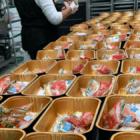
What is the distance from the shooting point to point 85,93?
5.43ft

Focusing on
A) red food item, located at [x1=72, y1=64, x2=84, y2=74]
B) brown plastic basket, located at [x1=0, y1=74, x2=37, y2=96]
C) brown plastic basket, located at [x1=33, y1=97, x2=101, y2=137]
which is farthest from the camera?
red food item, located at [x1=72, y1=64, x2=84, y2=74]

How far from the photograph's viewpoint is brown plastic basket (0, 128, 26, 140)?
1.07 meters

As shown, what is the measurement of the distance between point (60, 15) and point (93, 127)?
1.89 metres

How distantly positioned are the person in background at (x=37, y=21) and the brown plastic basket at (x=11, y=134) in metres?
1.78

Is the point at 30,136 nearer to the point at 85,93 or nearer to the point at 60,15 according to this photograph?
the point at 85,93

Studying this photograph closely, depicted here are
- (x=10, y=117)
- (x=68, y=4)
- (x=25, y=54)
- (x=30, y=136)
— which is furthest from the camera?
(x=25, y=54)

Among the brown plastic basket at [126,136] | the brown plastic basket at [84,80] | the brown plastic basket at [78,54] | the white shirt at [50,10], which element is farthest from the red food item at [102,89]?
the white shirt at [50,10]

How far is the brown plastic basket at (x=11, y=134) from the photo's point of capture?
107cm

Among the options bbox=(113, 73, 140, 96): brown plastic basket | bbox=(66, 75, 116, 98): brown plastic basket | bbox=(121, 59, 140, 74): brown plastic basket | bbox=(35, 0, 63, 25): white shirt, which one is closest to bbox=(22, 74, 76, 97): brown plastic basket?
bbox=(66, 75, 116, 98): brown plastic basket

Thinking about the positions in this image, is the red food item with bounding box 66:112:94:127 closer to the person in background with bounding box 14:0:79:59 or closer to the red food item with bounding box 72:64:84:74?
the red food item with bounding box 72:64:84:74

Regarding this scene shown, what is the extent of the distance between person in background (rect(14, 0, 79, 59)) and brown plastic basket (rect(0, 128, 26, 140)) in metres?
1.78

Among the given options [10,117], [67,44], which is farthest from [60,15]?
[10,117]

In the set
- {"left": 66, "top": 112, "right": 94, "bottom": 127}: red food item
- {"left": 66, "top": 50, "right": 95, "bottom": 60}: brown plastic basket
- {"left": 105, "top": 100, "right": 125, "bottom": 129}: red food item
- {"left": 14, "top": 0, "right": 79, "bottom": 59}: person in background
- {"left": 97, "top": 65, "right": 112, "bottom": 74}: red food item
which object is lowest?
{"left": 66, "top": 112, "right": 94, "bottom": 127}: red food item

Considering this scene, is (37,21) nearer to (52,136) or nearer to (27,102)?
(27,102)
